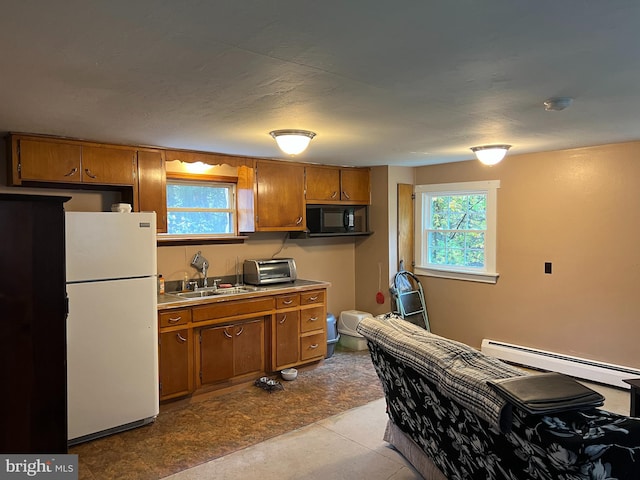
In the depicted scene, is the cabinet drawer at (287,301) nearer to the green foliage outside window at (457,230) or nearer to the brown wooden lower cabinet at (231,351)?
the brown wooden lower cabinet at (231,351)

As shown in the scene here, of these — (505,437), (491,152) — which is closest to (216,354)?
(505,437)

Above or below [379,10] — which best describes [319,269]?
below

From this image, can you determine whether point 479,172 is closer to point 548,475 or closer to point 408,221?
point 408,221

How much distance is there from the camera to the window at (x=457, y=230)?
5016mm

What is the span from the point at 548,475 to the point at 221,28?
191 cm

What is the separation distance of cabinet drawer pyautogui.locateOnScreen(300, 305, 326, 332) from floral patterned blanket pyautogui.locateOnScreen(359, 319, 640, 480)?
6.07ft

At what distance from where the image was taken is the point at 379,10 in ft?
4.66

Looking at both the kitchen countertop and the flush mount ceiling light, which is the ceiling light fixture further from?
the kitchen countertop

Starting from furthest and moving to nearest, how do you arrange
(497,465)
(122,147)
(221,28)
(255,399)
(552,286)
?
(552,286)
(255,399)
(122,147)
(497,465)
(221,28)

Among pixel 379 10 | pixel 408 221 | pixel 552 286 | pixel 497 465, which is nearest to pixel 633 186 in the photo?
pixel 552 286

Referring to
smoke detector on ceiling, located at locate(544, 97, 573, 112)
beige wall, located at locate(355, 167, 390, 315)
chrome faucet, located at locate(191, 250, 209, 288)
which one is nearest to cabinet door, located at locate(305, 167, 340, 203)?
beige wall, located at locate(355, 167, 390, 315)

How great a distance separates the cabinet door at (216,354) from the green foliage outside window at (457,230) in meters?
2.74

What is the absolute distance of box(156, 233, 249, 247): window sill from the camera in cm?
426

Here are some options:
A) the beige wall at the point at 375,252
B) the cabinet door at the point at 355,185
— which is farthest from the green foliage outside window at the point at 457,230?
the cabinet door at the point at 355,185
